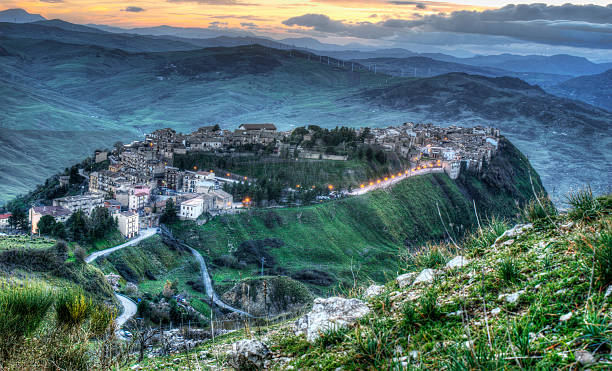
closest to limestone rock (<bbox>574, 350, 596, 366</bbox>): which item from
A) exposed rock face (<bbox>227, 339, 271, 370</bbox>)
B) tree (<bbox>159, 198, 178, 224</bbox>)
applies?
exposed rock face (<bbox>227, 339, 271, 370</bbox>)

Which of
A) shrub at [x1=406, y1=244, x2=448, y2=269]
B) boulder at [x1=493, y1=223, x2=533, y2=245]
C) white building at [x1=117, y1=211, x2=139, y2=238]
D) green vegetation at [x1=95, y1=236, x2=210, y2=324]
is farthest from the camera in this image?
white building at [x1=117, y1=211, x2=139, y2=238]

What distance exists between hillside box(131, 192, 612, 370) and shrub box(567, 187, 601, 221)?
0.01 metres

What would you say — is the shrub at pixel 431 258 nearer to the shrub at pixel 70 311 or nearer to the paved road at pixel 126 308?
the shrub at pixel 70 311

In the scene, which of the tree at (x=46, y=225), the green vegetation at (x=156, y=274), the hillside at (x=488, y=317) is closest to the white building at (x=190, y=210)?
the green vegetation at (x=156, y=274)

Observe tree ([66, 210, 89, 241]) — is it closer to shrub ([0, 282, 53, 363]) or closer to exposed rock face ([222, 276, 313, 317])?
exposed rock face ([222, 276, 313, 317])

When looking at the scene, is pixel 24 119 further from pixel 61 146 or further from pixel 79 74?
pixel 79 74

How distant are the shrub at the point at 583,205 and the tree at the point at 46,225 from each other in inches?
1105

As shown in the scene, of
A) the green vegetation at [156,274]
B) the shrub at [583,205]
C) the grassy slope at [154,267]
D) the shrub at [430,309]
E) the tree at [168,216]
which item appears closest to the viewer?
the shrub at [430,309]

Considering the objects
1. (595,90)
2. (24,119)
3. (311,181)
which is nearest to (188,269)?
(311,181)

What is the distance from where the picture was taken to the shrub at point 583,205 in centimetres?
→ 438

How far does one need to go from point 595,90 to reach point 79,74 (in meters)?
207

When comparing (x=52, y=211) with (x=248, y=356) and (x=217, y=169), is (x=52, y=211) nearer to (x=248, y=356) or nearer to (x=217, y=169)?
(x=217, y=169)

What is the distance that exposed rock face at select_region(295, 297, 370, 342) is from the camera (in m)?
3.81

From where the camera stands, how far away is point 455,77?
493 ft
